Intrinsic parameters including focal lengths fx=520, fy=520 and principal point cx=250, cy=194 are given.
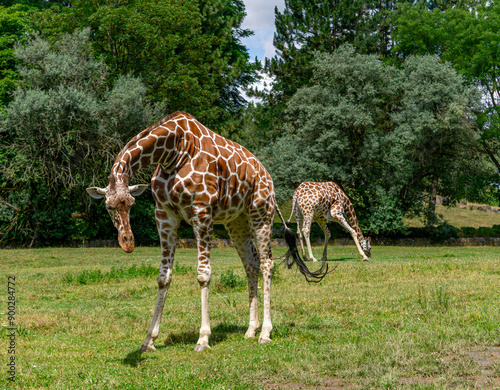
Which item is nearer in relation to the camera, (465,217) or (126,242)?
(126,242)

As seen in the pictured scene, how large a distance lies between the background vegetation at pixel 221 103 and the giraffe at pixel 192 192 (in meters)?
19.0

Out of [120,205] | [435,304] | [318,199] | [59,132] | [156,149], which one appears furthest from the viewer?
[59,132]

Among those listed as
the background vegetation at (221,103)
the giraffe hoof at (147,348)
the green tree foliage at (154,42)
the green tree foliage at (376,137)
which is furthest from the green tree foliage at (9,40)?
the giraffe hoof at (147,348)

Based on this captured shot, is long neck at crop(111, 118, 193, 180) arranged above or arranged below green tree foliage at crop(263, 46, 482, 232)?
below

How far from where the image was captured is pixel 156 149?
6867mm

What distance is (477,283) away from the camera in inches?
444

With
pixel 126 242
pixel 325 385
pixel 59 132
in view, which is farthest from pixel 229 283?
pixel 59 132

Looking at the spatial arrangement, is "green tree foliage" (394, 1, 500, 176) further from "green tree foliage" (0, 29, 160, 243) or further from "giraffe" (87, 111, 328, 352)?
"giraffe" (87, 111, 328, 352)

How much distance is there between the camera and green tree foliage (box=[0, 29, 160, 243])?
82.8 feet

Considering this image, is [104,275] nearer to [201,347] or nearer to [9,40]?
[201,347]

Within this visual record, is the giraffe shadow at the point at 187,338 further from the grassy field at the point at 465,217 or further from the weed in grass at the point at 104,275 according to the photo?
the grassy field at the point at 465,217

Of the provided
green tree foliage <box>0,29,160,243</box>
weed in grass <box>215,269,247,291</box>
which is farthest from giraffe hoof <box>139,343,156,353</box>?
green tree foliage <box>0,29,160,243</box>

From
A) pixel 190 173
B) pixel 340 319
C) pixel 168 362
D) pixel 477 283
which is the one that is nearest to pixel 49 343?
pixel 168 362

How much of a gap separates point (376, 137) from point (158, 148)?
26958mm
